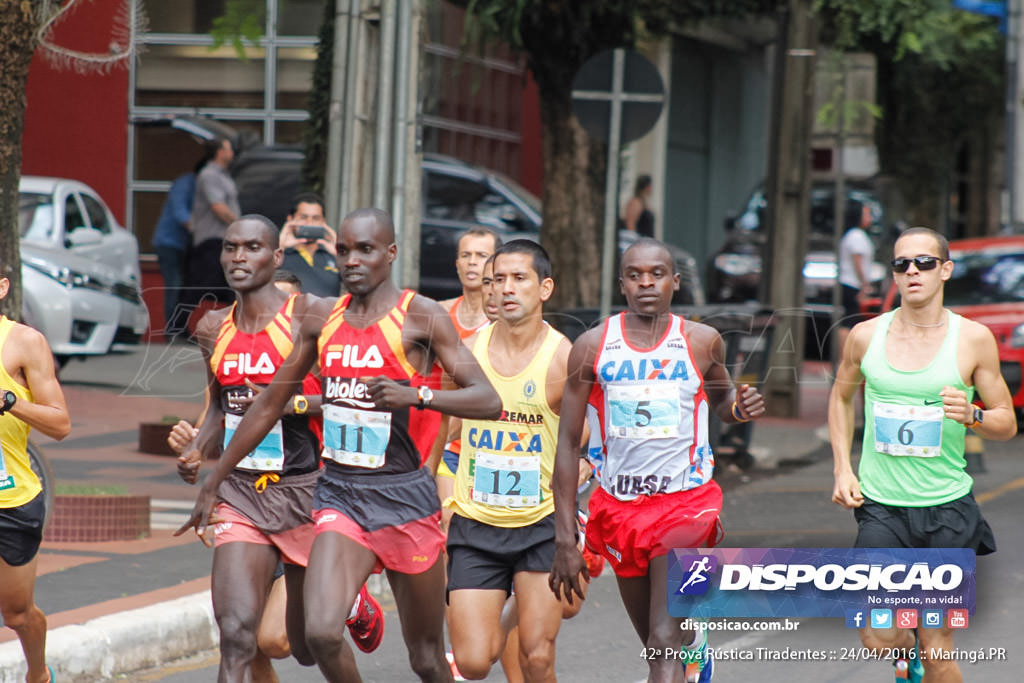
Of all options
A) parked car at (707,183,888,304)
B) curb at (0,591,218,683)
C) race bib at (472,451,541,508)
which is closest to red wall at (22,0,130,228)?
parked car at (707,183,888,304)

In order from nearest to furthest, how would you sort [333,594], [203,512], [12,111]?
[333,594], [203,512], [12,111]

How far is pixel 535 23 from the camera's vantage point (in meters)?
13.9

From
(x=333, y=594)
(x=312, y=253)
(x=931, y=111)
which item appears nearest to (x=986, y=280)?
(x=312, y=253)

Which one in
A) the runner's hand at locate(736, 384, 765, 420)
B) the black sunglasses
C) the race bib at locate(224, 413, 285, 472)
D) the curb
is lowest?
the curb

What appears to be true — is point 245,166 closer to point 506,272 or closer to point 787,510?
point 787,510

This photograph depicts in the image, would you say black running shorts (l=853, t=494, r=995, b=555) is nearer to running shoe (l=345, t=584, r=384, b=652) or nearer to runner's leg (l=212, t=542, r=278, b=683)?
running shoe (l=345, t=584, r=384, b=652)

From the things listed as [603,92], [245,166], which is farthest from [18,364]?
[245,166]

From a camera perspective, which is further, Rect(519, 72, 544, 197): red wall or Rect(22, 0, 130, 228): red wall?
Rect(519, 72, 544, 197): red wall

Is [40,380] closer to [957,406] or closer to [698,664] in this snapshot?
[698,664]

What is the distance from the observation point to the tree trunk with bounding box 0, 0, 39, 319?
8828 millimetres

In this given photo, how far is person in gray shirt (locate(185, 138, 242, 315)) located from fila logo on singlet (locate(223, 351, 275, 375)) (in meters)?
7.48

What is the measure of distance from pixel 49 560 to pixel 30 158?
13859 mm

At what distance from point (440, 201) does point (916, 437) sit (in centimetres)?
1228

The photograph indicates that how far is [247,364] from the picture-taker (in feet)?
19.6
